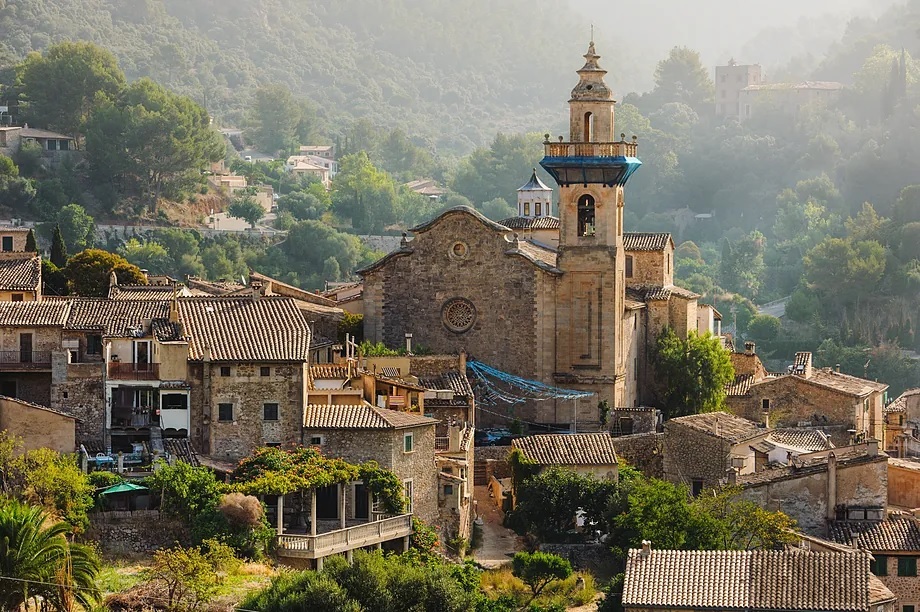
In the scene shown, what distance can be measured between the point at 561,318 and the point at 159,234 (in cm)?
4780

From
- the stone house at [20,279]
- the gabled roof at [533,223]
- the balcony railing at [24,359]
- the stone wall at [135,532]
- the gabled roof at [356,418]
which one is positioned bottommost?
the stone wall at [135,532]

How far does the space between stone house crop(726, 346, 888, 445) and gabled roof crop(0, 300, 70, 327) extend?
23169mm

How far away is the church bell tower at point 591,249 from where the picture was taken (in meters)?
67.7

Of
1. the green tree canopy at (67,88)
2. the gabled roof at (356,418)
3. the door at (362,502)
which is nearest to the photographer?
the door at (362,502)

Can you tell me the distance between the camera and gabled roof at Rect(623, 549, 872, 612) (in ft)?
147

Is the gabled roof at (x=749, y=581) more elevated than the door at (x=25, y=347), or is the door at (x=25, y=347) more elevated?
the door at (x=25, y=347)

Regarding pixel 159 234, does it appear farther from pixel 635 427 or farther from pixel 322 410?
pixel 322 410

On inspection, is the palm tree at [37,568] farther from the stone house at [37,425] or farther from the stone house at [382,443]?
the stone house at [382,443]

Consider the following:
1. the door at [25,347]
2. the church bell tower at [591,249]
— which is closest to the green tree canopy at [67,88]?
the church bell tower at [591,249]

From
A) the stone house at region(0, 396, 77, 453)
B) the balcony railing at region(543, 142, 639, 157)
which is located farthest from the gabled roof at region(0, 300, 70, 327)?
the balcony railing at region(543, 142, 639, 157)

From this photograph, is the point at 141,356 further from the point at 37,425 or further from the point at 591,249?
the point at 591,249

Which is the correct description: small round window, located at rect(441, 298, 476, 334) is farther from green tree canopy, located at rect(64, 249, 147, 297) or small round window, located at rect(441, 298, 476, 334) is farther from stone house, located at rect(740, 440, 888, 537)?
stone house, located at rect(740, 440, 888, 537)

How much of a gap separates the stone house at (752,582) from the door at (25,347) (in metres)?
17.0

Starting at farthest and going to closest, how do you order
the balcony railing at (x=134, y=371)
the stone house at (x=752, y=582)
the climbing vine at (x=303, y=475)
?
1. the balcony railing at (x=134, y=371)
2. the climbing vine at (x=303, y=475)
3. the stone house at (x=752, y=582)
